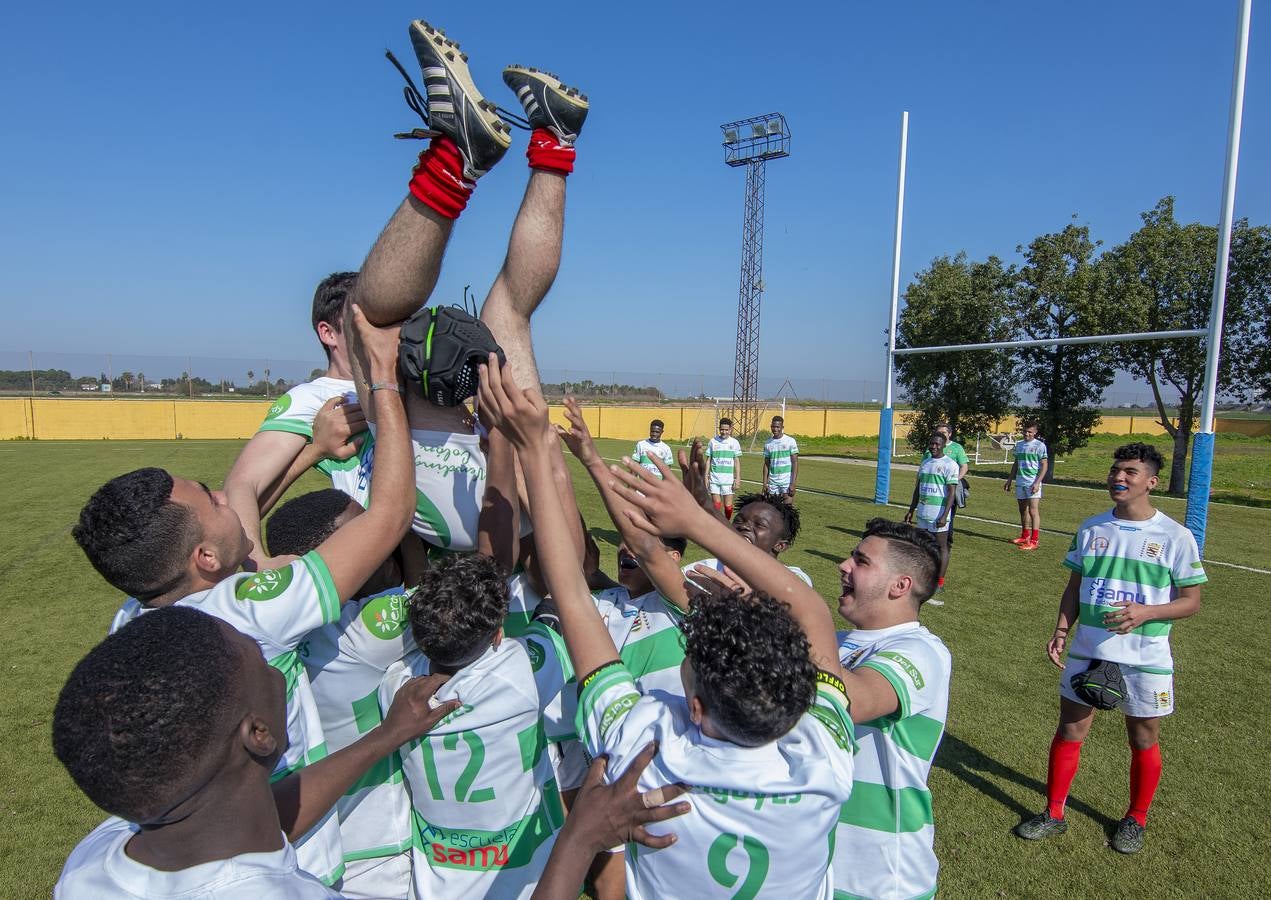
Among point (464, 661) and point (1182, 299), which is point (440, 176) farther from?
point (1182, 299)

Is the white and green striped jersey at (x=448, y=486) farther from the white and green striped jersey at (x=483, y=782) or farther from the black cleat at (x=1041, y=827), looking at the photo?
the black cleat at (x=1041, y=827)

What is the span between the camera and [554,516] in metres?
1.99

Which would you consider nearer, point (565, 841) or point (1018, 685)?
point (565, 841)

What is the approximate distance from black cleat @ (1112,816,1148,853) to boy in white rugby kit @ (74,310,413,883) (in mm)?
4066

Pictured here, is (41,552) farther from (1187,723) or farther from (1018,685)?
(1187,723)

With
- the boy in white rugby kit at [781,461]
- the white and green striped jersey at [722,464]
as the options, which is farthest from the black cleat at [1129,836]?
the white and green striped jersey at [722,464]

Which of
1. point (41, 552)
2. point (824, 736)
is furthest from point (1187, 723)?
point (41, 552)

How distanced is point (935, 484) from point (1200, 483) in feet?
11.9

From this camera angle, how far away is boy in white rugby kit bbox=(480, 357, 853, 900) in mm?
1535

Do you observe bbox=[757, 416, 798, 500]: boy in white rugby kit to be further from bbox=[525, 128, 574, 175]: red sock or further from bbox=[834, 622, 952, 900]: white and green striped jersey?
bbox=[525, 128, 574, 175]: red sock

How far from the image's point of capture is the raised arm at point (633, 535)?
7.03 feet

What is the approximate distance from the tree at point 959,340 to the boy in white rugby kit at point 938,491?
15.3 metres

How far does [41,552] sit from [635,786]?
1175cm

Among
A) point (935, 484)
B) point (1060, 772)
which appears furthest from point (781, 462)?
point (1060, 772)
